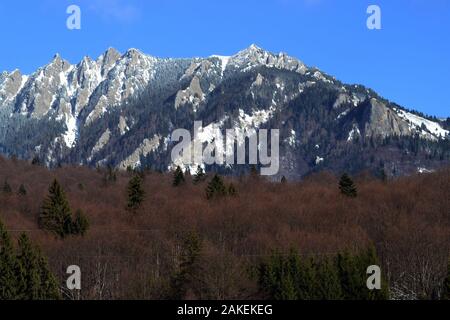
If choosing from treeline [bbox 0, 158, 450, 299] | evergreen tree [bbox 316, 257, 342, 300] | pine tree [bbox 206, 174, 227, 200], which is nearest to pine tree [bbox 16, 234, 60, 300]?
treeline [bbox 0, 158, 450, 299]

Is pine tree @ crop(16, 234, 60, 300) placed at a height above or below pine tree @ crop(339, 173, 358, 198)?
below

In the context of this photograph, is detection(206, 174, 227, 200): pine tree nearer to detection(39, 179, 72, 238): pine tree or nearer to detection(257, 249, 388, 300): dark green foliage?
detection(39, 179, 72, 238): pine tree

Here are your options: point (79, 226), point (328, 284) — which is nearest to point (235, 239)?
point (79, 226)

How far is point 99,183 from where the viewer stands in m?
162

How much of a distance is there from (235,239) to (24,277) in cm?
4539

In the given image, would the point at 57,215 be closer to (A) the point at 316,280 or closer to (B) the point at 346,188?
(A) the point at 316,280

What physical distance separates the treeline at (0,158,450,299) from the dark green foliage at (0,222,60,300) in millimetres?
152

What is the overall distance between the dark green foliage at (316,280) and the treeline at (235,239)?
11 centimetres

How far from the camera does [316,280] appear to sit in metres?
56.7

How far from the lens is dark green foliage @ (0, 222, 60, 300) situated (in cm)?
5066

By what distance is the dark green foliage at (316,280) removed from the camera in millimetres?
54656

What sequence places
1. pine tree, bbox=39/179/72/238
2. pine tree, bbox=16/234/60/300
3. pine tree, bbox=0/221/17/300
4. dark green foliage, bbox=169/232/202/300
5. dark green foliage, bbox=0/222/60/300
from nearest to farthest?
pine tree, bbox=0/221/17/300, dark green foliage, bbox=0/222/60/300, pine tree, bbox=16/234/60/300, dark green foliage, bbox=169/232/202/300, pine tree, bbox=39/179/72/238
